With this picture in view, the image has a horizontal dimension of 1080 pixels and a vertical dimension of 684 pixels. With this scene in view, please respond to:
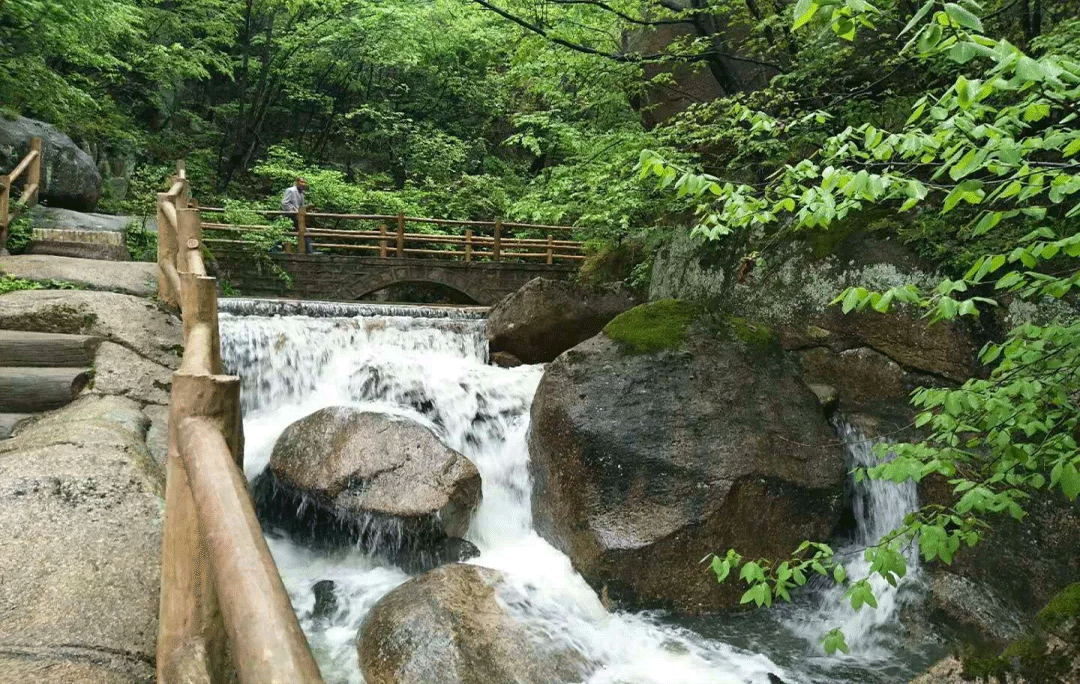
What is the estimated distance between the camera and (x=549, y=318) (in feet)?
32.7

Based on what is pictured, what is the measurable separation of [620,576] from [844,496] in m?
2.35

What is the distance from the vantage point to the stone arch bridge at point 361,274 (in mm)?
15953

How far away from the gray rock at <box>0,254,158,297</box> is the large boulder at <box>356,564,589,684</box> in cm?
505

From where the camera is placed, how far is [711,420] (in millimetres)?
6094

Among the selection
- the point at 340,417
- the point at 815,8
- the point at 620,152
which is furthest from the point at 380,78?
the point at 815,8

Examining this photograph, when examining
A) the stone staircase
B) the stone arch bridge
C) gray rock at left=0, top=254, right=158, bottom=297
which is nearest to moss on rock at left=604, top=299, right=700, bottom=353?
the stone staircase

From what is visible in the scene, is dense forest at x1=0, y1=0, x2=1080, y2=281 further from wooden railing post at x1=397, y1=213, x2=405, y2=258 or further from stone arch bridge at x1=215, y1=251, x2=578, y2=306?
wooden railing post at x1=397, y1=213, x2=405, y2=258

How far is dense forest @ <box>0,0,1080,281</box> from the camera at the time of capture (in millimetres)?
6734

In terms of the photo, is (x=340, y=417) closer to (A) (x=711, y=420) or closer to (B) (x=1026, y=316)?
(A) (x=711, y=420)

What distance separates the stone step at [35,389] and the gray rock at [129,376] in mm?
192

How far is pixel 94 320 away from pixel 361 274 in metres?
11.0

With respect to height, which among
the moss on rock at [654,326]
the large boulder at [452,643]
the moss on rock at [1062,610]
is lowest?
the large boulder at [452,643]

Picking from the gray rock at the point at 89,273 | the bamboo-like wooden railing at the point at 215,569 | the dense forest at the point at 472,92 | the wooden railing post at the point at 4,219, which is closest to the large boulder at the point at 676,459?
the dense forest at the point at 472,92

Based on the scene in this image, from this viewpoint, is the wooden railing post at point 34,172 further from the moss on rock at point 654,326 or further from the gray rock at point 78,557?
the moss on rock at point 654,326
